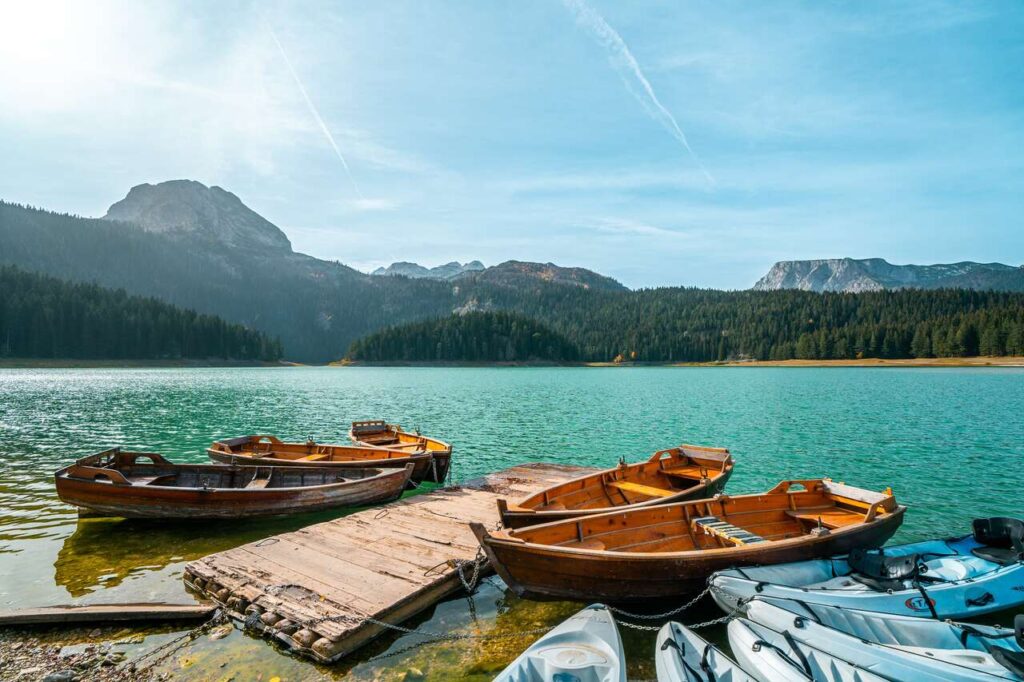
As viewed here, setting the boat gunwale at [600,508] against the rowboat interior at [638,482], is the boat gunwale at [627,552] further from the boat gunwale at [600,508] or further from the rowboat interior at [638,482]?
the rowboat interior at [638,482]

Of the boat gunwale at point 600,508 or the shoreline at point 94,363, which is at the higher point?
the shoreline at point 94,363

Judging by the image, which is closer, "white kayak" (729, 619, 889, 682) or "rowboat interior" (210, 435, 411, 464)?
"white kayak" (729, 619, 889, 682)

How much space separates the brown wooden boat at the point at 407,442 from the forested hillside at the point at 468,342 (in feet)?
512

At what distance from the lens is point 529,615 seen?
10359 millimetres

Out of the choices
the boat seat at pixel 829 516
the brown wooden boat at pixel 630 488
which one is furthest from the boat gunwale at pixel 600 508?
the boat seat at pixel 829 516

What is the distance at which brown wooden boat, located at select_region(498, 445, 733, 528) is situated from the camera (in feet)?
38.4

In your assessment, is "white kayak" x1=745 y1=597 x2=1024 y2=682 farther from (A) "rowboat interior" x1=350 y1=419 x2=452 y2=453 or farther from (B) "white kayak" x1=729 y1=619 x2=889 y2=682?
(A) "rowboat interior" x1=350 y1=419 x2=452 y2=453

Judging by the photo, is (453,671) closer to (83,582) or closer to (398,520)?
(398,520)

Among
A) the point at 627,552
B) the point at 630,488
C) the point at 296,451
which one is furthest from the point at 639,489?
the point at 296,451

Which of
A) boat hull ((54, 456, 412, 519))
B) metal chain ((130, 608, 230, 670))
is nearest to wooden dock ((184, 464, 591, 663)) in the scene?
metal chain ((130, 608, 230, 670))

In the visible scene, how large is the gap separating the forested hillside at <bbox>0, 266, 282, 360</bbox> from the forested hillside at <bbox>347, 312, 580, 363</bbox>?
5273cm

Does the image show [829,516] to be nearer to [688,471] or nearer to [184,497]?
[688,471]

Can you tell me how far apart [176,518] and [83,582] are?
337 centimetres

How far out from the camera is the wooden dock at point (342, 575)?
8625 millimetres
